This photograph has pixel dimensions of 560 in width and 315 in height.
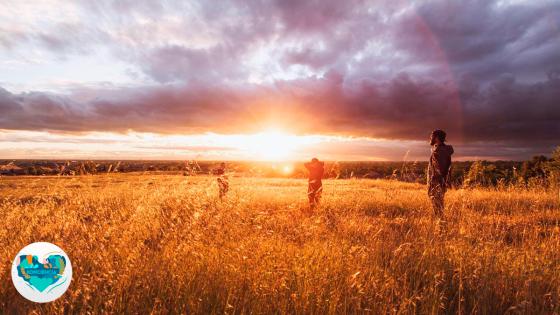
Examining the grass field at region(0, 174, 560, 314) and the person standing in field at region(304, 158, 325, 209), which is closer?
the grass field at region(0, 174, 560, 314)

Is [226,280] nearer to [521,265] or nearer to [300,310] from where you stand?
[300,310]

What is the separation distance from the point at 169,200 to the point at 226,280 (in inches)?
166

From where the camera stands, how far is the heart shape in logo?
3723 millimetres

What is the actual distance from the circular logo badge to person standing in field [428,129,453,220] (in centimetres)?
856

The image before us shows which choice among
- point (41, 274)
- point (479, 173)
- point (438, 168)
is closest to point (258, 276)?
point (41, 274)

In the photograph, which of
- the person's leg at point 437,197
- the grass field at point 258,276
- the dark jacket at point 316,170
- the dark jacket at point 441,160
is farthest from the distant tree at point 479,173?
the dark jacket at point 316,170

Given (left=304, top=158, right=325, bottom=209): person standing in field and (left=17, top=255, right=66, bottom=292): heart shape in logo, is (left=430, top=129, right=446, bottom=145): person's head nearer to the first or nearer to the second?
(left=304, top=158, right=325, bottom=209): person standing in field

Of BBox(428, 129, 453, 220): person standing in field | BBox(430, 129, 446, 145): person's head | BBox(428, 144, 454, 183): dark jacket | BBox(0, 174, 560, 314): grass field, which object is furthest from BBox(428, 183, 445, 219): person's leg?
BBox(0, 174, 560, 314): grass field

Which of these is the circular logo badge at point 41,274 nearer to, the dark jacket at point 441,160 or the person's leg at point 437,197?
the person's leg at point 437,197

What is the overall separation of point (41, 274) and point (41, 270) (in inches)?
4.6

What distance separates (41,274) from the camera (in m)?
3.90

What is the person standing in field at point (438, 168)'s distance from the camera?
923 cm

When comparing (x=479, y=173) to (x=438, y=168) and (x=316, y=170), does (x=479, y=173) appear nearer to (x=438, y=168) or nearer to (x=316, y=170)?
(x=438, y=168)

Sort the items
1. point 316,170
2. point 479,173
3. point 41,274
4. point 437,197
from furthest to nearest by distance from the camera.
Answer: point 479,173 → point 316,170 → point 437,197 → point 41,274
